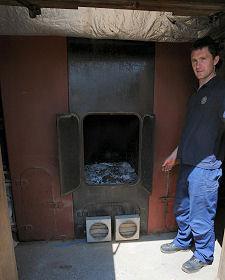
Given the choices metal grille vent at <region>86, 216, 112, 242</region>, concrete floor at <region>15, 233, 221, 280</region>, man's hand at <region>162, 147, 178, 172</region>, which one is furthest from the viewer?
metal grille vent at <region>86, 216, 112, 242</region>

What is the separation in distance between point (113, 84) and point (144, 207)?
1619 mm

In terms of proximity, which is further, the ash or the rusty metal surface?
the ash

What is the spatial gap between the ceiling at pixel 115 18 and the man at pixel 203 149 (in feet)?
0.78

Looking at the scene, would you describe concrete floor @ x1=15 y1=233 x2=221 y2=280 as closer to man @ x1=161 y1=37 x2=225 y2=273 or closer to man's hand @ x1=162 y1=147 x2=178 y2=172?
man @ x1=161 y1=37 x2=225 y2=273

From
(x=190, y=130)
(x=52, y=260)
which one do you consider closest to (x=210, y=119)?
(x=190, y=130)

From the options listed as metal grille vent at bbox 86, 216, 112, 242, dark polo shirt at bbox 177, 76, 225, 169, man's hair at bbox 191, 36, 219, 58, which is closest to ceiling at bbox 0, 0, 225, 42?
man's hair at bbox 191, 36, 219, 58

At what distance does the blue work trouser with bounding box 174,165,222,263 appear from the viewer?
6.23 feet

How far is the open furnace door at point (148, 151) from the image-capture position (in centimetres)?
212

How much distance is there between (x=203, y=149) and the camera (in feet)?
6.15

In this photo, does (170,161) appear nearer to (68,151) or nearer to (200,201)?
(200,201)

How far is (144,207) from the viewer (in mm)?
2506

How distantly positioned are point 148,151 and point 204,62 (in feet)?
3.49

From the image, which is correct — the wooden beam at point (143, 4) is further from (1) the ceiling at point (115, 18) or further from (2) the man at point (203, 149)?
(2) the man at point (203, 149)

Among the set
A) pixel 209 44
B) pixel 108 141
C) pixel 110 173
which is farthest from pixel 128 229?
pixel 209 44
